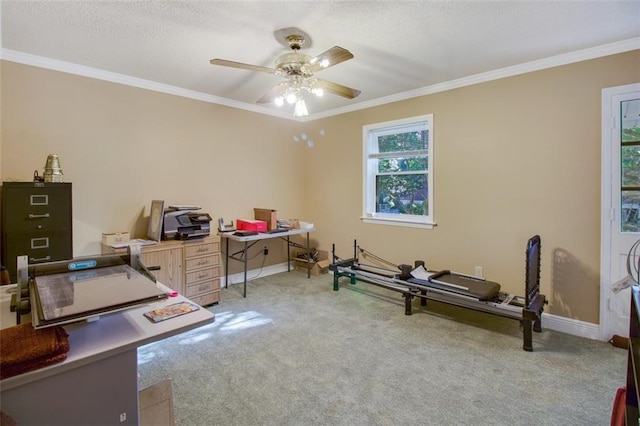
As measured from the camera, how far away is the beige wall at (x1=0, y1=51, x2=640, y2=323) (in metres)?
2.79

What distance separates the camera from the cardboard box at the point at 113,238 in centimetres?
315

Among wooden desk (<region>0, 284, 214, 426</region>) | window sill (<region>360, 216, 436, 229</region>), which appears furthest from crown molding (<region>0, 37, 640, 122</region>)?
wooden desk (<region>0, 284, 214, 426</region>)

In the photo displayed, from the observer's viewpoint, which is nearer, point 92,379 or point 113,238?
point 92,379

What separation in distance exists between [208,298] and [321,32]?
2926 millimetres

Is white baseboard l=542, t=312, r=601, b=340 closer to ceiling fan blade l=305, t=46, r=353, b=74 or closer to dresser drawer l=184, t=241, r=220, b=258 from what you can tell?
ceiling fan blade l=305, t=46, r=353, b=74

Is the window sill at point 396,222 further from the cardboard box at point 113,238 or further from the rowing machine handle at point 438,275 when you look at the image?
the cardboard box at point 113,238

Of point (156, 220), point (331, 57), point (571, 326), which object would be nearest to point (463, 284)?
point (571, 326)

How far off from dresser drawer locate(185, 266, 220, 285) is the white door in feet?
12.5

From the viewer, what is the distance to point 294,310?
3.44 meters

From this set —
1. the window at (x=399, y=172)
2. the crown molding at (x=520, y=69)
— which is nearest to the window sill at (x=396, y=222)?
the window at (x=399, y=172)

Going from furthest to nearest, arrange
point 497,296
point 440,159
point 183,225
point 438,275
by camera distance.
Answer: point 440,159 → point 183,225 → point 438,275 → point 497,296

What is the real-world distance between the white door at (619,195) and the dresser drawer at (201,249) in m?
3.80

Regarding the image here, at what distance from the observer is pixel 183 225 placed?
3516 mm

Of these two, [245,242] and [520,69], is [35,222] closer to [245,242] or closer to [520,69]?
[245,242]
